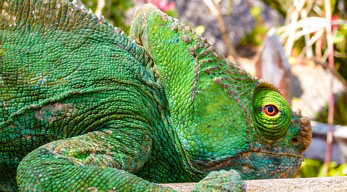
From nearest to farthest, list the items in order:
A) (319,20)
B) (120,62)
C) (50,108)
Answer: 1. (50,108)
2. (120,62)
3. (319,20)

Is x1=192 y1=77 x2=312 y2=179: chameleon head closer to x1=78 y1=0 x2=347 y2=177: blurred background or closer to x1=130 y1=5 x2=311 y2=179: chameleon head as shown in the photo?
x1=130 y1=5 x2=311 y2=179: chameleon head

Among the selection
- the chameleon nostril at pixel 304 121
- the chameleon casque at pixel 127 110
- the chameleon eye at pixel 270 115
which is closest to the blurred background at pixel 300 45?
the chameleon casque at pixel 127 110

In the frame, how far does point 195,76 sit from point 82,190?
2.64 ft

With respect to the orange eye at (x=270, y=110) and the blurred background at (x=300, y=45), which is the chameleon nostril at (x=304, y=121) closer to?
the orange eye at (x=270, y=110)

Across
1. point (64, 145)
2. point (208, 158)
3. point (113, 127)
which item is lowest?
point (64, 145)

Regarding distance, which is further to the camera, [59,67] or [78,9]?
[78,9]

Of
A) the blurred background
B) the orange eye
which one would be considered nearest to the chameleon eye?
the orange eye

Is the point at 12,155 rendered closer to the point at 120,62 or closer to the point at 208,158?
the point at 120,62

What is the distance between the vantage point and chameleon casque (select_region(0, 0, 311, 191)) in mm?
1984

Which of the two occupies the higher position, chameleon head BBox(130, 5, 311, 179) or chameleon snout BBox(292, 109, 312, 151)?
chameleon snout BBox(292, 109, 312, 151)

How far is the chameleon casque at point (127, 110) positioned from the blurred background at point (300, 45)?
183cm

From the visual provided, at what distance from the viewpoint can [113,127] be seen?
2098mm

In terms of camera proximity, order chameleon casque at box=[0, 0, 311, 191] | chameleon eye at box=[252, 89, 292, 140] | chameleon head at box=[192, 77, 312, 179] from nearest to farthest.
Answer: chameleon casque at box=[0, 0, 311, 191] < chameleon head at box=[192, 77, 312, 179] < chameleon eye at box=[252, 89, 292, 140]

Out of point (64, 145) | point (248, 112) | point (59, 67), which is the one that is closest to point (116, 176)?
point (64, 145)
